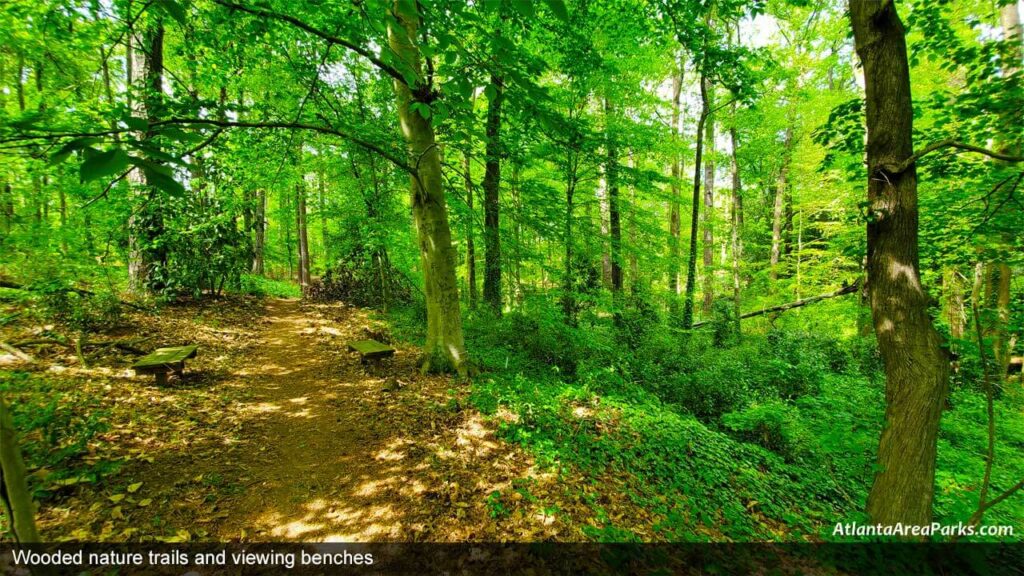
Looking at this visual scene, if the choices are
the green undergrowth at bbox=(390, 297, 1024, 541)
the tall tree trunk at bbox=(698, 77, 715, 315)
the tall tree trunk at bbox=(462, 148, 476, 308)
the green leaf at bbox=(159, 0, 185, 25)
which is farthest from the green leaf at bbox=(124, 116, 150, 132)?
the tall tree trunk at bbox=(698, 77, 715, 315)

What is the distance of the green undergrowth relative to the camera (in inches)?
158

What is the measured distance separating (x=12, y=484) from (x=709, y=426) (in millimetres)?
7446

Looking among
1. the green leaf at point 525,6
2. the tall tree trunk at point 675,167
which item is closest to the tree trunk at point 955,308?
the tall tree trunk at point 675,167

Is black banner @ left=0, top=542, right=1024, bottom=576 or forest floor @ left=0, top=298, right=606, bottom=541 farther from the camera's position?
forest floor @ left=0, top=298, right=606, bottom=541

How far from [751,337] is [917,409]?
842 cm

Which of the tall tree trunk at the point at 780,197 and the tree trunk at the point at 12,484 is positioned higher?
the tall tree trunk at the point at 780,197

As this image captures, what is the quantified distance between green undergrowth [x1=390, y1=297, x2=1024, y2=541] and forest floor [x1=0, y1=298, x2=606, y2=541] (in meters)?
0.54

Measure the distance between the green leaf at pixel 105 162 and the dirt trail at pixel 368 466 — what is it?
127 inches

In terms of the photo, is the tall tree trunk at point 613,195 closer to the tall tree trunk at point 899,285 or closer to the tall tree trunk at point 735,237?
the tall tree trunk at point 899,285

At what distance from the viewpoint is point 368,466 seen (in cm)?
400

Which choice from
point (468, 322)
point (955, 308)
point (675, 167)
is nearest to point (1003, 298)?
point (955, 308)

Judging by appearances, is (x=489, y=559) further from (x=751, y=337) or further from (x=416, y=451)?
(x=751, y=337)

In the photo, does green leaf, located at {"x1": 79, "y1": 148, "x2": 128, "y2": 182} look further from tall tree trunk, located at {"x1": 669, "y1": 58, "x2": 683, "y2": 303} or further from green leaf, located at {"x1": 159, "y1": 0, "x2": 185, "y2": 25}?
tall tree trunk, located at {"x1": 669, "y1": 58, "x2": 683, "y2": 303}

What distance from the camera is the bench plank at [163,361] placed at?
16.1ft
